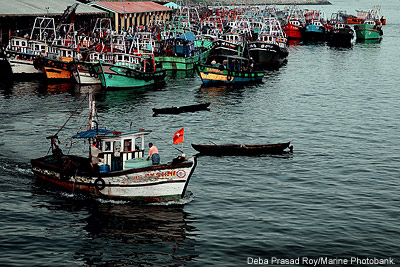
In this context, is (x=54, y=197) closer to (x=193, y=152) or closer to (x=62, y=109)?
(x=193, y=152)

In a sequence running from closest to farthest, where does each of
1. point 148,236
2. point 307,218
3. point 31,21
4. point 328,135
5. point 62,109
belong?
point 148,236
point 307,218
point 328,135
point 62,109
point 31,21

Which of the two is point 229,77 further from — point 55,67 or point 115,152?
point 115,152

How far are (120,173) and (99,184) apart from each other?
5.86 ft

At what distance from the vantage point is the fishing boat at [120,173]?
118 feet

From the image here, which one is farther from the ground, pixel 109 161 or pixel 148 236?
pixel 109 161

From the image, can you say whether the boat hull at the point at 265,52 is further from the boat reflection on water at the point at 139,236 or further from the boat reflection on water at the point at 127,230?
the boat reflection on water at the point at 139,236

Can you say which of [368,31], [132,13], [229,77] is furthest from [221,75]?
[368,31]

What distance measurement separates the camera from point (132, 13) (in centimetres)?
13775

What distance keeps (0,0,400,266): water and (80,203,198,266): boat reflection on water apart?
0.06m

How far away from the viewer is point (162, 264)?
29.4 metres

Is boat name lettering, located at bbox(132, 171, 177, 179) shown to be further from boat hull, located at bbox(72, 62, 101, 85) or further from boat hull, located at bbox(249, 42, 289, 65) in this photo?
boat hull, located at bbox(249, 42, 289, 65)

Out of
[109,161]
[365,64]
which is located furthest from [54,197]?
[365,64]

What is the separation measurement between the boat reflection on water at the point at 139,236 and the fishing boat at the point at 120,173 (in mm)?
952

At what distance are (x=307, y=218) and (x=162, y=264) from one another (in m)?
11.0
